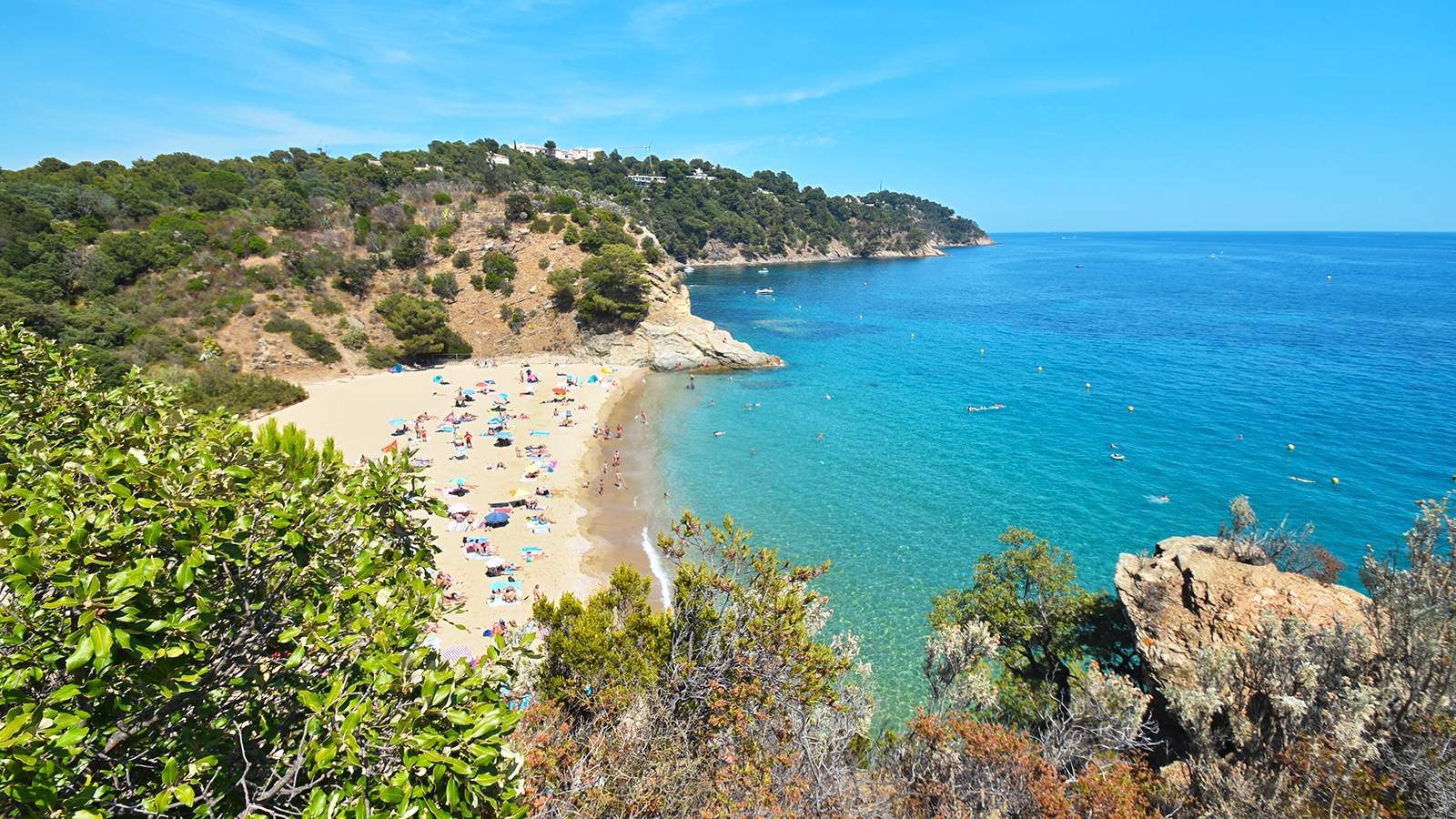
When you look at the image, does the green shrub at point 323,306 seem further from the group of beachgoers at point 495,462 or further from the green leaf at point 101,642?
the green leaf at point 101,642

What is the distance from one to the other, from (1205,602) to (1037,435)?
2655 cm

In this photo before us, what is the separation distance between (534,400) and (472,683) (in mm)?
36811

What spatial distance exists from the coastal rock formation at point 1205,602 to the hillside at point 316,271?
39.5 m

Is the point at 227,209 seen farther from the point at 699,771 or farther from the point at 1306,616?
the point at 1306,616

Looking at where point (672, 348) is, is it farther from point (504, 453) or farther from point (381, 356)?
point (381, 356)

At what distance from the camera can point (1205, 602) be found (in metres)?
12.1

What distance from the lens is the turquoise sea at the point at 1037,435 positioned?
2453 cm

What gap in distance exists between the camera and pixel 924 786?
956 centimetres

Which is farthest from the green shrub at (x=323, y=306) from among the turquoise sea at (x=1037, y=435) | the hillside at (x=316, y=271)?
the turquoise sea at (x=1037, y=435)

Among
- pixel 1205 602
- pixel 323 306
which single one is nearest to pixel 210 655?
pixel 1205 602

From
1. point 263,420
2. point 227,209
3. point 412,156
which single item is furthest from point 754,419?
point 412,156

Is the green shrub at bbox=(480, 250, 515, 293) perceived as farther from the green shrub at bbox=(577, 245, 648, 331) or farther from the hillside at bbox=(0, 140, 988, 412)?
the green shrub at bbox=(577, 245, 648, 331)

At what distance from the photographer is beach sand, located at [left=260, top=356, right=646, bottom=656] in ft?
69.8

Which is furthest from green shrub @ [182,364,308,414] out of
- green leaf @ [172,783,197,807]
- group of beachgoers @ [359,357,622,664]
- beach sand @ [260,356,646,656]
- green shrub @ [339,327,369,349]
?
green leaf @ [172,783,197,807]
